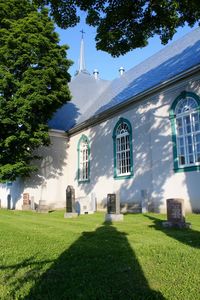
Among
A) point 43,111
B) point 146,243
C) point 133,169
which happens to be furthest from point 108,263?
point 43,111

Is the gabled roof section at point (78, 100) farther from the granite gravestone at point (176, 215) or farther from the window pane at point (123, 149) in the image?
the granite gravestone at point (176, 215)

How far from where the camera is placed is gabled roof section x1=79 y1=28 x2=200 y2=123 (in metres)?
15.7

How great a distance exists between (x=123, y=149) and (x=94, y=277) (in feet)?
45.0

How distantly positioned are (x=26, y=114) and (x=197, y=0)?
12154 mm

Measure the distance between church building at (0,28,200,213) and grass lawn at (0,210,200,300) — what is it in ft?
24.3

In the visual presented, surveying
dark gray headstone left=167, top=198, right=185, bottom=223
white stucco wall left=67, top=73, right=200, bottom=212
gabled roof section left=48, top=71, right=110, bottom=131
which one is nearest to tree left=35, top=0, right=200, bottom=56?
dark gray headstone left=167, top=198, right=185, bottom=223

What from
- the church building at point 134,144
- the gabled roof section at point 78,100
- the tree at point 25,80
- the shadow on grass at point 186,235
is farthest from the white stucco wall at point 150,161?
the shadow on grass at point 186,235

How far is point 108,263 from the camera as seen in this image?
4848 mm

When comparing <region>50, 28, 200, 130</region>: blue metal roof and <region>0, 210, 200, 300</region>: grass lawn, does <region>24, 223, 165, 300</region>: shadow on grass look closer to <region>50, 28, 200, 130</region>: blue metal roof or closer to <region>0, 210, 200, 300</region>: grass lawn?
<region>0, 210, 200, 300</region>: grass lawn

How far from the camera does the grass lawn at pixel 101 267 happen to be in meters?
3.63

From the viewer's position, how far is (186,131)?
1398cm

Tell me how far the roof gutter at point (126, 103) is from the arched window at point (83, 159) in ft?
3.35

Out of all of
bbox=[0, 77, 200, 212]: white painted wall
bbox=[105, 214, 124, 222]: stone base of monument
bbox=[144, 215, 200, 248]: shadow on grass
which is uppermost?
bbox=[0, 77, 200, 212]: white painted wall

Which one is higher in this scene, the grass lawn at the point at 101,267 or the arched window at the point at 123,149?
the arched window at the point at 123,149
